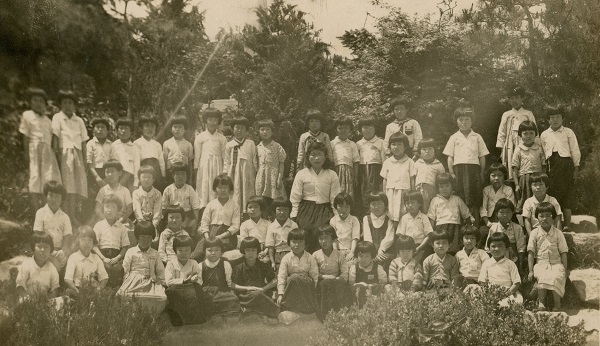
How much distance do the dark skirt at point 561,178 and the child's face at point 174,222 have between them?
3.53 meters

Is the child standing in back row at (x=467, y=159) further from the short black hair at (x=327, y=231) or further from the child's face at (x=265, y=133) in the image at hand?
the child's face at (x=265, y=133)

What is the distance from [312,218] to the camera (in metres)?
6.80

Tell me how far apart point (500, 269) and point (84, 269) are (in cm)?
356

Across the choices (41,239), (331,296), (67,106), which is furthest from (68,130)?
(331,296)

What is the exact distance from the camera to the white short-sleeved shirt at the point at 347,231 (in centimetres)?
655

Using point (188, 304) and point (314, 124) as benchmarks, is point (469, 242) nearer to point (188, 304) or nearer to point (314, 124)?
point (314, 124)

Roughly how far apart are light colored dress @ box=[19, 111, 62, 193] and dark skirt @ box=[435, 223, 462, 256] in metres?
3.58

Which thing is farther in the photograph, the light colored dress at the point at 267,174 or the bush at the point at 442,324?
the light colored dress at the point at 267,174

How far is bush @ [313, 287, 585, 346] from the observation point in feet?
16.9

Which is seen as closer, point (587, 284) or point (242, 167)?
point (587, 284)

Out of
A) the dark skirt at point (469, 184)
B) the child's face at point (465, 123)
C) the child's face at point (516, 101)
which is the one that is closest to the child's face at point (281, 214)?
the dark skirt at point (469, 184)

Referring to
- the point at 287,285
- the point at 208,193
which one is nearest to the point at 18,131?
the point at 208,193

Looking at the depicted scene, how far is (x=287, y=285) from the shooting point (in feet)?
20.1

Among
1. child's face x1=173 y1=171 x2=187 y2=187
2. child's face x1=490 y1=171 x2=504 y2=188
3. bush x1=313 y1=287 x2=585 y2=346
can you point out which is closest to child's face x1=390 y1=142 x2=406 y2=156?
child's face x1=490 y1=171 x2=504 y2=188
